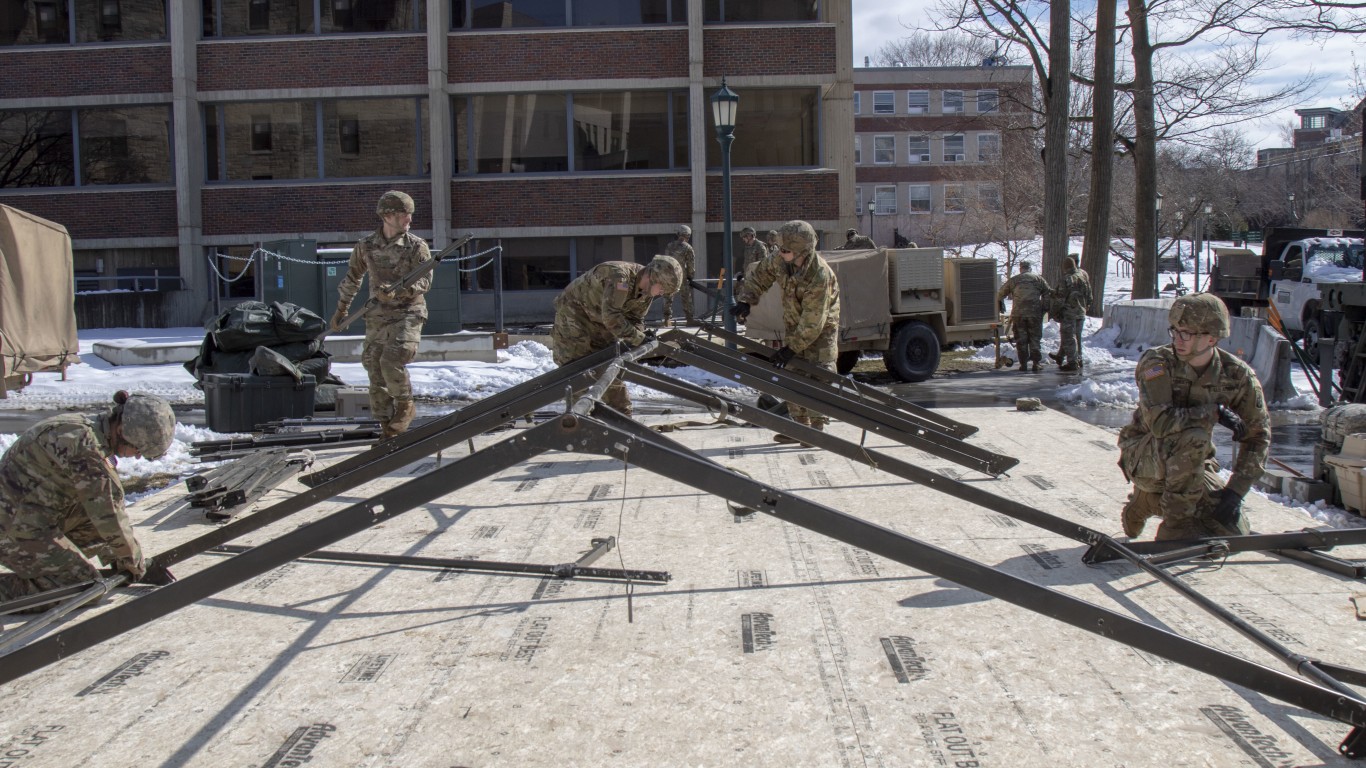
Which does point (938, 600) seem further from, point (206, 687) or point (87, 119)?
point (87, 119)

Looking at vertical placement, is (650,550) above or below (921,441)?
below

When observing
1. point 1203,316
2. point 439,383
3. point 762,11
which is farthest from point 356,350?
point 1203,316

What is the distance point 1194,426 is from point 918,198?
166ft

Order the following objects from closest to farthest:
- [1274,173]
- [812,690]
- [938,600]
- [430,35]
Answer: [812,690] < [938,600] < [430,35] < [1274,173]

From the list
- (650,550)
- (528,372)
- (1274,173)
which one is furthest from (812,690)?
(1274,173)

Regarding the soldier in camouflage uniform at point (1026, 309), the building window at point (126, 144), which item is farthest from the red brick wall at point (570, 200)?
the soldier in camouflage uniform at point (1026, 309)

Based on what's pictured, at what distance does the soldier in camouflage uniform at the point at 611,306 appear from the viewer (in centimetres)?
704

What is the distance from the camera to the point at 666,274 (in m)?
→ 6.96

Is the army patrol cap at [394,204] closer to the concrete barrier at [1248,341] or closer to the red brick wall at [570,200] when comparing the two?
the concrete barrier at [1248,341]

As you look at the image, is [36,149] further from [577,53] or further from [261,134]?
[577,53]

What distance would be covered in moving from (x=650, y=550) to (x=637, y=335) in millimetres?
2234

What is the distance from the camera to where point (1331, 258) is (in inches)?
825

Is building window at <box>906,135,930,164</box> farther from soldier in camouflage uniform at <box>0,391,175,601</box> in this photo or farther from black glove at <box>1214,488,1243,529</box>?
soldier in camouflage uniform at <box>0,391,175,601</box>

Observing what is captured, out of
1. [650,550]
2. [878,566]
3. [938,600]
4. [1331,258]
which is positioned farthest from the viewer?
[1331,258]
